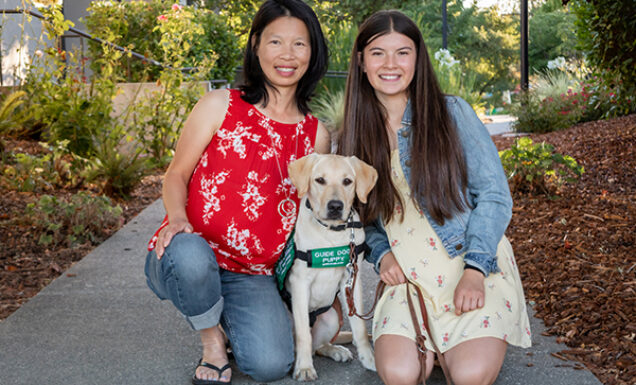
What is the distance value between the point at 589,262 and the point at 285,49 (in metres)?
2.39

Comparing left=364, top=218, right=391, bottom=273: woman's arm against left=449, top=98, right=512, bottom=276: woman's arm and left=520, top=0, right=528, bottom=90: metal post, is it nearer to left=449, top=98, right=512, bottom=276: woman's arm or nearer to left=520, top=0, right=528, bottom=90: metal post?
left=449, top=98, right=512, bottom=276: woman's arm

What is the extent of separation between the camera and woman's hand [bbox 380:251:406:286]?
9.99 ft

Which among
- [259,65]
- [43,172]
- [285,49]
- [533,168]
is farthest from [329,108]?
[285,49]

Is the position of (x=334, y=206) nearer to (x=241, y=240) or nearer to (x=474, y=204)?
(x=241, y=240)

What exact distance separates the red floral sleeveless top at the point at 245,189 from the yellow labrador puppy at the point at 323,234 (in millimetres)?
218

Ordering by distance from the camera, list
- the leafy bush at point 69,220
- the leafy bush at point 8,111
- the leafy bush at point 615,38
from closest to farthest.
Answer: the leafy bush at point 615,38, the leafy bush at point 69,220, the leafy bush at point 8,111

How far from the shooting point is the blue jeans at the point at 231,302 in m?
2.92

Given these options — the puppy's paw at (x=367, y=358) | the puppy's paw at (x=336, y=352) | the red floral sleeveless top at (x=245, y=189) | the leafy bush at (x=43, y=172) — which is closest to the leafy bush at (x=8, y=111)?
the leafy bush at (x=43, y=172)

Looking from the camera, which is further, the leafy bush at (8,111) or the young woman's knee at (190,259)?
the leafy bush at (8,111)

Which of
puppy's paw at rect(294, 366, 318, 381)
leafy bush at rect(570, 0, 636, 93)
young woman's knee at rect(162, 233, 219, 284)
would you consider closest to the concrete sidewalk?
puppy's paw at rect(294, 366, 318, 381)

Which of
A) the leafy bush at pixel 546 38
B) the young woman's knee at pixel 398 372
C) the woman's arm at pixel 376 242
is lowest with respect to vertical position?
the young woman's knee at pixel 398 372

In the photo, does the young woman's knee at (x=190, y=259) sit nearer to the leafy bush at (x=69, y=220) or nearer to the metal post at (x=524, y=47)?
the leafy bush at (x=69, y=220)

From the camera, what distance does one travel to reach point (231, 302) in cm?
324

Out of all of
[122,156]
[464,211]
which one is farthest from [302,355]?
[122,156]
